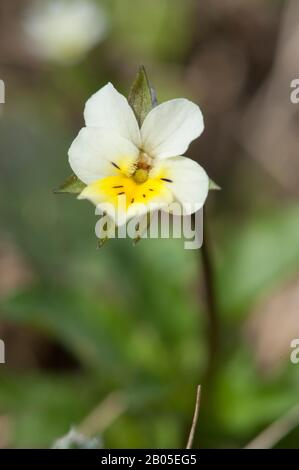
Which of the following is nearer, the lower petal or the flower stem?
the lower petal

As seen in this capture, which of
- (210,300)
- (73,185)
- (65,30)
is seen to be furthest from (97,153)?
(65,30)

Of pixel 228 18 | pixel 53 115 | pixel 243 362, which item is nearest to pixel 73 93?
pixel 53 115

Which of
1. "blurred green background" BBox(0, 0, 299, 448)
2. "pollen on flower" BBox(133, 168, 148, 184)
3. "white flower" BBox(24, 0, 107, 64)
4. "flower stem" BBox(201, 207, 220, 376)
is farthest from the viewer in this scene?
"white flower" BBox(24, 0, 107, 64)

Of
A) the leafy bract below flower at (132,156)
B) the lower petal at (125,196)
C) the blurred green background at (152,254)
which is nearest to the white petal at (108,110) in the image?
the leafy bract below flower at (132,156)

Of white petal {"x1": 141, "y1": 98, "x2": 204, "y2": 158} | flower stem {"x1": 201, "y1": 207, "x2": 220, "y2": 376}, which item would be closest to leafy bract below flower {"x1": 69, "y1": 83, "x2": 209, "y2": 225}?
white petal {"x1": 141, "y1": 98, "x2": 204, "y2": 158}

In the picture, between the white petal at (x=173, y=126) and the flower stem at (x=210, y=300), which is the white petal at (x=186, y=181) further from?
the flower stem at (x=210, y=300)

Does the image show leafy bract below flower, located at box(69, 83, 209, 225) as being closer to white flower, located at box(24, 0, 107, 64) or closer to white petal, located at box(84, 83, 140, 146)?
white petal, located at box(84, 83, 140, 146)
